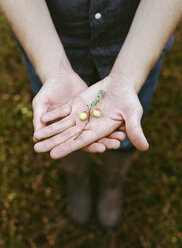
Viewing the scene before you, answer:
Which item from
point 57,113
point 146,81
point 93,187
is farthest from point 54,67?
point 93,187

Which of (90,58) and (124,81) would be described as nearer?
(124,81)

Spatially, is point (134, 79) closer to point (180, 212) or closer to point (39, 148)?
point (39, 148)

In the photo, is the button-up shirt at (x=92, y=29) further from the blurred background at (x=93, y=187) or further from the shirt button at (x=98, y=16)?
the blurred background at (x=93, y=187)

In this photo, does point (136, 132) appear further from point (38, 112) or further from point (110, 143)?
point (38, 112)

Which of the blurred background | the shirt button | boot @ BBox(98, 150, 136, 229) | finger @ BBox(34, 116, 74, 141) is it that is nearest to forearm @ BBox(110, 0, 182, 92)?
the shirt button

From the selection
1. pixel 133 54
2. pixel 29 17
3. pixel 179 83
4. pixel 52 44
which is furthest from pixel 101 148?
pixel 179 83
